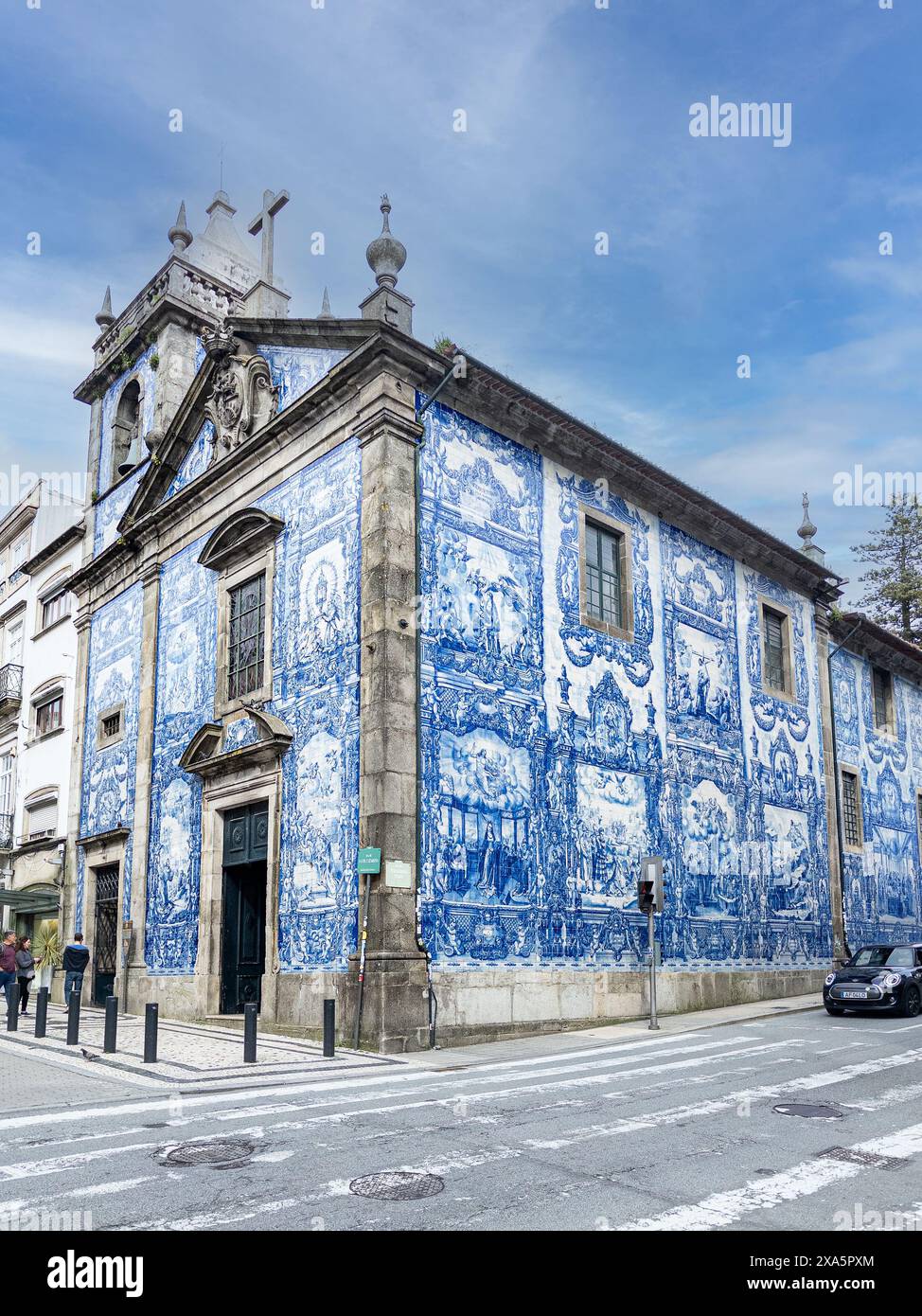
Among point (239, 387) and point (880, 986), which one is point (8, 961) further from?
point (880, 986)

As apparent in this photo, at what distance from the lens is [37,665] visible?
2994 cm

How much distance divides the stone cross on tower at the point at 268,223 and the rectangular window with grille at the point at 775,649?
40.6ft

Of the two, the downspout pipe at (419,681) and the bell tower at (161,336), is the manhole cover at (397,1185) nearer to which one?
the downspout pipe at (419,681)

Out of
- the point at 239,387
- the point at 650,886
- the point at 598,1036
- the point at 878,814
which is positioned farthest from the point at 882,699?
the point at 239,387

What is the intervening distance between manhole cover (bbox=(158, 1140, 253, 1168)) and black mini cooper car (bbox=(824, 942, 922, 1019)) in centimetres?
1259

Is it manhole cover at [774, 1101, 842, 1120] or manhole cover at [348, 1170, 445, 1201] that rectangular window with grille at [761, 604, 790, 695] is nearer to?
manhole cover at [774, 1101, 842, 1120]

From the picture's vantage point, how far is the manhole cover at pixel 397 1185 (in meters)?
6.11

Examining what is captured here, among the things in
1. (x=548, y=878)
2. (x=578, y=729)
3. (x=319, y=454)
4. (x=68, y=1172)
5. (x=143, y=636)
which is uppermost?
(x=319, y=454)
